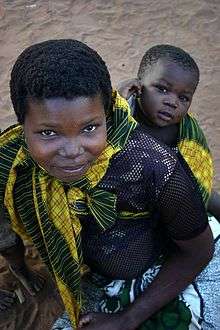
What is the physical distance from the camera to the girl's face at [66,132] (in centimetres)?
139

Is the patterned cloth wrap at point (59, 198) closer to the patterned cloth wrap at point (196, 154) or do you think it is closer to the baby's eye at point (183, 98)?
the patterned cloth wrap at point (196, 154)

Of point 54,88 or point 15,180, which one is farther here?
point 15,180

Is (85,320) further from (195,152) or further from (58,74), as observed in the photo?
(58,74)

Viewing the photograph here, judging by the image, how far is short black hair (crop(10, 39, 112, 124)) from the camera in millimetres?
1367

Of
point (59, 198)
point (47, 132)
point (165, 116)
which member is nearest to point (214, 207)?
point (165, 116)

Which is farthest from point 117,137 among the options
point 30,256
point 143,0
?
point 143,0

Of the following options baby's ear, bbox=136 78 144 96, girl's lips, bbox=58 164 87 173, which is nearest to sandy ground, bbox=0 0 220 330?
baby's ear, bbox=136 78 144 96

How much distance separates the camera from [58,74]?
53.7 inches

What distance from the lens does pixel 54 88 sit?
1365 mm

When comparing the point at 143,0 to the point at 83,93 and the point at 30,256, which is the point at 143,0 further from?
the point at 83,93

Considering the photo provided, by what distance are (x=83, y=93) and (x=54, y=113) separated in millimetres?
87

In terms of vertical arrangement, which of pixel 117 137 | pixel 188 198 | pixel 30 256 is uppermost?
pixel 117 137

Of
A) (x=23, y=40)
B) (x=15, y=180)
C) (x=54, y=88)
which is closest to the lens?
(x=54, y=88)

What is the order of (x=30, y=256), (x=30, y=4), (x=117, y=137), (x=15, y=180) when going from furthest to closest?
(x=30, y=4)
(x=30, y=256)
(x=15, y=180)
(x=117, y=137)
